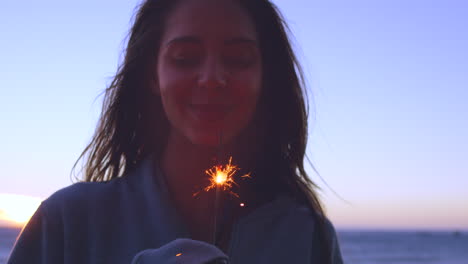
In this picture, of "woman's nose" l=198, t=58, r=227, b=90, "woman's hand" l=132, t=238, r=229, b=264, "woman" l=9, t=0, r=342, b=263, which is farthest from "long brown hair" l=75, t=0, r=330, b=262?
"woman's hand" l=132, t=238, r=229, b=264

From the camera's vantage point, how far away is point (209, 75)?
192 cm

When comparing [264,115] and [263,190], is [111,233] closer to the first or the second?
[263,190]

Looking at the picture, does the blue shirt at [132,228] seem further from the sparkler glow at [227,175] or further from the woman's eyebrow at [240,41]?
the woman's eyebrow at [240,41]

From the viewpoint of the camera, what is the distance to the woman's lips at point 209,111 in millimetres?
1934

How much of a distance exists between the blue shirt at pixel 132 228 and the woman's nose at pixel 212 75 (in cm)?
47

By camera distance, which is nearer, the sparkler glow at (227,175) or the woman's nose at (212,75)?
the woman's nose at (212,75)

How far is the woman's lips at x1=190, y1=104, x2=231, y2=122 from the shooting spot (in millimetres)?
1934

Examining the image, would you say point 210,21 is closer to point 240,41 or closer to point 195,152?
point 240,41

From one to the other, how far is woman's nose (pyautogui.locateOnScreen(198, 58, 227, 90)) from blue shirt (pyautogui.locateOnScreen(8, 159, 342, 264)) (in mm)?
475

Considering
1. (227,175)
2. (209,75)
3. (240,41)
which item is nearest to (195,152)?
(227,175)

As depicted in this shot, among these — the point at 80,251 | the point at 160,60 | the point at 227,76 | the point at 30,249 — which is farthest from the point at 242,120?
the point at 30,249

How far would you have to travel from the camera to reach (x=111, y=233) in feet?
6.64

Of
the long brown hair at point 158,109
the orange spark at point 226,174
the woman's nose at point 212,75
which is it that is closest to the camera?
the woman's nose at point 212,75

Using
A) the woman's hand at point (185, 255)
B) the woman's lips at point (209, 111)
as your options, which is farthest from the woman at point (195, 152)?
the woman's hand at point (185, 255)
